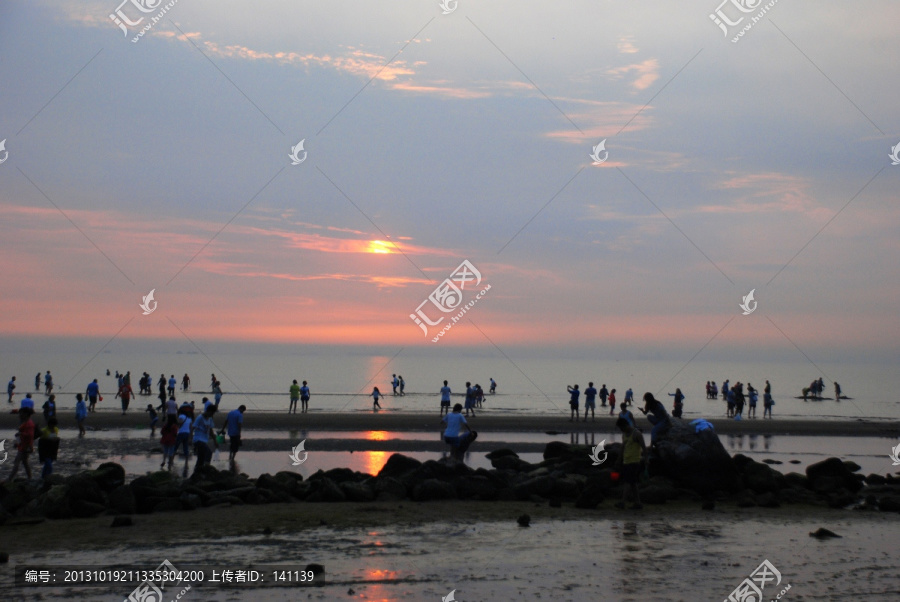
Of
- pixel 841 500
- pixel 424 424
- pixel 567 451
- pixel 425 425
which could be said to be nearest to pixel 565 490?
pixel 841 500

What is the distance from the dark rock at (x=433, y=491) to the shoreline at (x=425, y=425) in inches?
811

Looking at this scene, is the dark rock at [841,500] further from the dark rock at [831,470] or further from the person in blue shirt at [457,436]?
the person in blue shirt at [457,436]

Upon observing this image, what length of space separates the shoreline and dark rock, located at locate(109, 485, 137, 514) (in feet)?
69.4

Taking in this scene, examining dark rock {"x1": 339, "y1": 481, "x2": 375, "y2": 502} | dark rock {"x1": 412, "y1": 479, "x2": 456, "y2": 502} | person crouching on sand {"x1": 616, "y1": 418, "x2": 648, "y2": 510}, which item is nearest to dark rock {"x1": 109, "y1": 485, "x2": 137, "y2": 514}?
dark rock {"x1": 339, "y1": 481, "x2": 375, "y2": 502}

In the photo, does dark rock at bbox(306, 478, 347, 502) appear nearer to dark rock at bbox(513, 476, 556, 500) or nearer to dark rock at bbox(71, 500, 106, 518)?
dark rock at bbox(513, 476, 556, 500)

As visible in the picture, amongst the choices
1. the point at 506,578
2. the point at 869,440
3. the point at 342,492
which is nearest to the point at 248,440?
the point at 342,492

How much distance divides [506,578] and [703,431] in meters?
8.70

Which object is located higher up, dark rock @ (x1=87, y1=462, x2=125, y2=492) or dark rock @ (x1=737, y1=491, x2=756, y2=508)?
dark rock @ (x1=87, y1=462, x2=125, y2=492)

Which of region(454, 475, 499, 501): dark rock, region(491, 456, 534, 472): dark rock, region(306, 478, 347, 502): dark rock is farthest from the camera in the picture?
region(491, 456, 534, 472): dark rock

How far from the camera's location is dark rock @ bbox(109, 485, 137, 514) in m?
13.7

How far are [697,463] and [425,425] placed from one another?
23652mm

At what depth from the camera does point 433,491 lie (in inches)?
617

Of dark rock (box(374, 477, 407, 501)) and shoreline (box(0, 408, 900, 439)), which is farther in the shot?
shoreline (box(0, 408, 900, 439))

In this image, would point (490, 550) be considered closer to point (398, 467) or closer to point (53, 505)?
point (398, 467)
